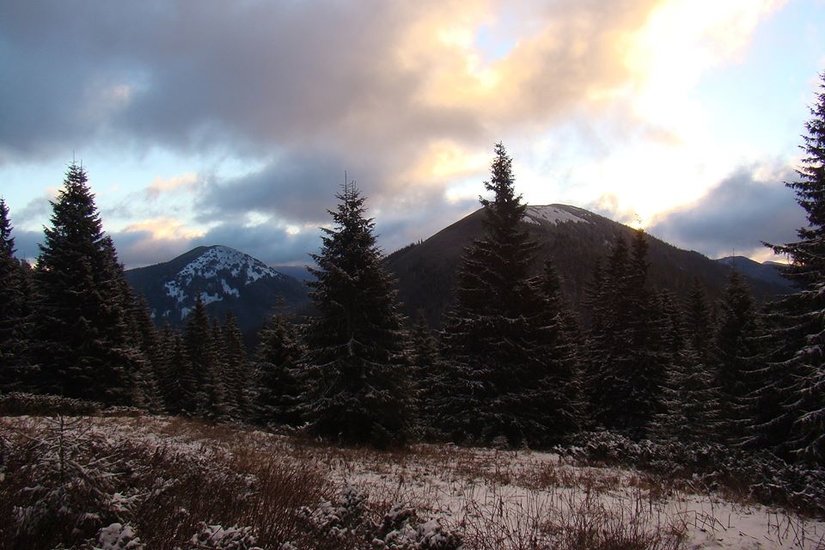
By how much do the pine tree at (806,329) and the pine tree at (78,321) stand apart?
92.1 ft

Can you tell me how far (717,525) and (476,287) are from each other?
43.6 ft

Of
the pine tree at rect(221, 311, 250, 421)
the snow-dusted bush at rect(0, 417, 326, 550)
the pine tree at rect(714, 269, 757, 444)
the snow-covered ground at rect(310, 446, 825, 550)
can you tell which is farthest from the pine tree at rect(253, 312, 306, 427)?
the pine tree at rect(714, 269, 757, 444)

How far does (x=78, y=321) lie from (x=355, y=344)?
15.5 metres

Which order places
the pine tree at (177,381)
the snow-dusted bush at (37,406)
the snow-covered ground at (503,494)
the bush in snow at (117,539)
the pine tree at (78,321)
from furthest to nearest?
the pine tree at (177,381) → the pine tree at (78,321) → the snow-dusted bush at (37,406) → the snow-covered ground at (503,494) → the bush in snow at (117,539)

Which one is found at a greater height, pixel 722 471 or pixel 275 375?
pixel 722 471

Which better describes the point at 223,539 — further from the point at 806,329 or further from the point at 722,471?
the point at 806,329

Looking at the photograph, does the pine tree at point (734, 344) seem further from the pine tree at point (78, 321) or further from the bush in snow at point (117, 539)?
the pine tree at point (78, 321)

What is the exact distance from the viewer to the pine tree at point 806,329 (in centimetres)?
1373

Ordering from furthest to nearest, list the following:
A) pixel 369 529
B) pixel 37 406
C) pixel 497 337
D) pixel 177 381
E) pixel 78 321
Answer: pixel 177 381, pixel 78 321, pixel 497 337, pixel 37 406, pixel 369 529

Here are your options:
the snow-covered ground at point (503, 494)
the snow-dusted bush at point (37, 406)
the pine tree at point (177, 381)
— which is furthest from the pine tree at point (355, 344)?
the pine tree at point (177, 381)

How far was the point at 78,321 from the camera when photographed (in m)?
20.9

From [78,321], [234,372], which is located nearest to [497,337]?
[78,321]

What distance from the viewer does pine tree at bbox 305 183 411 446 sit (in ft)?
46.6

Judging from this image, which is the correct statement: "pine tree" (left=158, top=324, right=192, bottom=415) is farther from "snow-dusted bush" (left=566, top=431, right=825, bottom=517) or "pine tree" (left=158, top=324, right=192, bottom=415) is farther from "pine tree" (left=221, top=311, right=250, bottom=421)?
"snow-dusted bush" (left=566, top=431, right=825, bottom=517)
